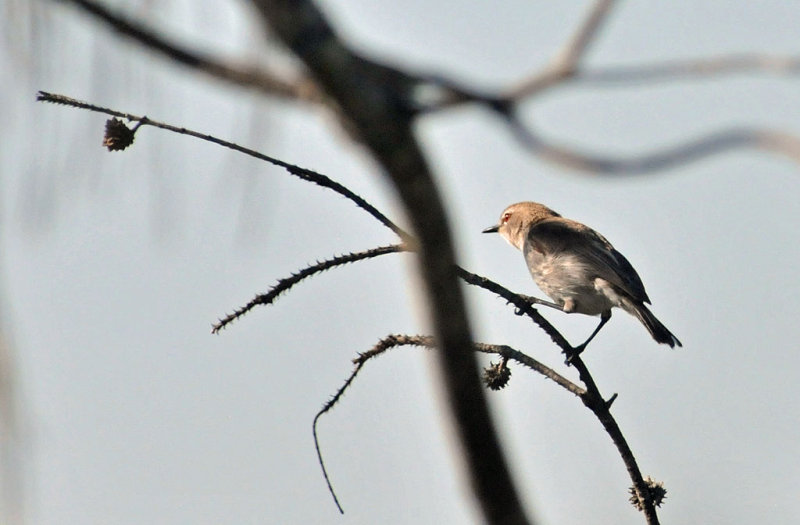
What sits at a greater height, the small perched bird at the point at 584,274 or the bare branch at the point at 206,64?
the small perched bird at the point at 584,274

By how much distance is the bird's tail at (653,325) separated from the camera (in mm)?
7992

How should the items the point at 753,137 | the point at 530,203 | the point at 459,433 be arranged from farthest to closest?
1. the point at 530,203
2. the point at 459,433
3. the point at 753,137

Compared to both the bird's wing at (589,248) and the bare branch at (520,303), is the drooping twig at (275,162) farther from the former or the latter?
the bird's wing at (589,248)

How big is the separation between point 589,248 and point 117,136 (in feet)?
21.5

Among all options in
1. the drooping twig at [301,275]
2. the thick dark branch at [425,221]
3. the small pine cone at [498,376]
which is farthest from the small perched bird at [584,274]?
the thick dark branch at [425,221]

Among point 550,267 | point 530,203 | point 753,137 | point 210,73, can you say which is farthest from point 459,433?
point 530,203

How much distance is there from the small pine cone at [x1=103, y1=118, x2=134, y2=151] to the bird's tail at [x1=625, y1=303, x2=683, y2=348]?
5.89 metres

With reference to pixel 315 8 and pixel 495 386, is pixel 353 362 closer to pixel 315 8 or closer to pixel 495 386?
pixel 495 386

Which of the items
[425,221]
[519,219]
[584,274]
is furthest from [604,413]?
[519,219]

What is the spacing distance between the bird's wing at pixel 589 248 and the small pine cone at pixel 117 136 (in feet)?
19.7

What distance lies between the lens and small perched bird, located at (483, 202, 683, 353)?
27.3 feet

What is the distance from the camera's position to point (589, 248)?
8977 millimetres

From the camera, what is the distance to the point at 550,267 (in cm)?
896

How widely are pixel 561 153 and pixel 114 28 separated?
0.73m
